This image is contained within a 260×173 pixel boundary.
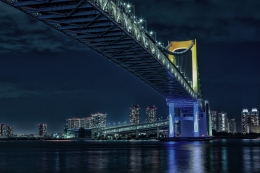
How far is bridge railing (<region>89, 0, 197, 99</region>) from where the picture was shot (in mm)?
29650

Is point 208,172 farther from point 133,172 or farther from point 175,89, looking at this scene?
point 175,89

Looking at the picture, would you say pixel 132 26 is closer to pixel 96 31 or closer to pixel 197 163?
pixel 96 31

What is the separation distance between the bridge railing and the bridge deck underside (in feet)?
1.03

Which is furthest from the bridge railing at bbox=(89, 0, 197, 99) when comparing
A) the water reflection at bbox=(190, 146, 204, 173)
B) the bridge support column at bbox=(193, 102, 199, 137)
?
the bridge support column at bbox=(193, 102, 199, 137)

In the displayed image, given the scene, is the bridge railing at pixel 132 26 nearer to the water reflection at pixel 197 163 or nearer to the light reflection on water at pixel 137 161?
the light reflection on water at pixel 137 161

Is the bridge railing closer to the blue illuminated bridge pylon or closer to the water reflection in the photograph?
the blue illuminated bridge pylon

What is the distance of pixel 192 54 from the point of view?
9612 cm

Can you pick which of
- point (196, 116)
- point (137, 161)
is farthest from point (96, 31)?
point (196, 116)

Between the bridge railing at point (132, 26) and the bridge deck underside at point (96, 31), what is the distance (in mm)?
314

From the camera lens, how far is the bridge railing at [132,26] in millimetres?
29650

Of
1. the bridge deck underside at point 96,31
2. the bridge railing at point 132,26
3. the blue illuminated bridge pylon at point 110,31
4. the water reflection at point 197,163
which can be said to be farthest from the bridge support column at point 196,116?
the water reflection at point 197,163

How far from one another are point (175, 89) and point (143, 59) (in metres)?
27.7

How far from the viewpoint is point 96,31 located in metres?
35.2

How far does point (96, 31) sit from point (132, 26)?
3941mm
